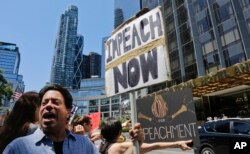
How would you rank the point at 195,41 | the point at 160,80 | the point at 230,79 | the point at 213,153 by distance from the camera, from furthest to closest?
the point at 195,41 < the point at 230,79 < the point at 213,153 < the point at 160,80

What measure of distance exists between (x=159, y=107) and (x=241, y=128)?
682 centimetres

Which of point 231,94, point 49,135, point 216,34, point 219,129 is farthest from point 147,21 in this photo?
point 216,34

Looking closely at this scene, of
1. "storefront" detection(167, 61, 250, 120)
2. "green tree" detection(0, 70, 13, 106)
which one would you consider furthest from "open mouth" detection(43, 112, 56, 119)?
"green tree" detection(0, 70, 13, 106)

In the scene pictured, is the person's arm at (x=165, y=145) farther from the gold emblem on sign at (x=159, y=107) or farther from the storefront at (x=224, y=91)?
the storefront at (x=224, y=91)

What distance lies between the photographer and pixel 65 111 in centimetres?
234

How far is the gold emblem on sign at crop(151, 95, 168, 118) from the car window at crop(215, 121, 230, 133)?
700cm

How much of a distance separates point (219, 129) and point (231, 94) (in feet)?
54.5

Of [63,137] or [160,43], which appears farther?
[160,43]

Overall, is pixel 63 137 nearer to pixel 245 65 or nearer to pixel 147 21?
pixel 147 21

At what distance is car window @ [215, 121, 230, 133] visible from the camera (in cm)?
949

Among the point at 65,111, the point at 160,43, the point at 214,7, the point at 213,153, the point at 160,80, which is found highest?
the point at 214,7

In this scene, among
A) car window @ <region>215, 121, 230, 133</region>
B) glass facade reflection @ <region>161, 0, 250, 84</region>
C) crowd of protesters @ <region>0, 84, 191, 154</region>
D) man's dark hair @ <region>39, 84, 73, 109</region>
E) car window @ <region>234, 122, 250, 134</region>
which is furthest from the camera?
glass facade reflection @ <region>161, 0, 250, 84</region>

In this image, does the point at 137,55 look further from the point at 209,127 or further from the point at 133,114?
the point at 209,127

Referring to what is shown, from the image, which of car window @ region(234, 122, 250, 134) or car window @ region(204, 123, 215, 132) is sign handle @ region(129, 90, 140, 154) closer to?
car window @ region(234, 122, 250, 134)
